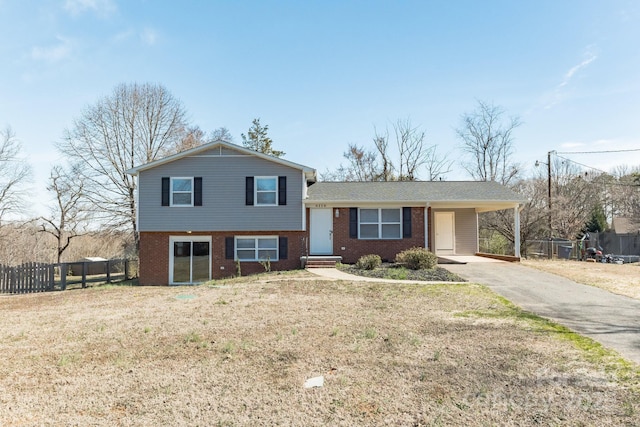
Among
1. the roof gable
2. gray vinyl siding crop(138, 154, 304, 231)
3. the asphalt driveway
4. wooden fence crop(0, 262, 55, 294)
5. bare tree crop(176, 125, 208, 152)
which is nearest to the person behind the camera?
Answer: the asphalt driveway

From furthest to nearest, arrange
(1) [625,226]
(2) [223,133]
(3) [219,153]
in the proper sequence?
(2) [223,133]
(1) [625,226]
(3) [219,153]

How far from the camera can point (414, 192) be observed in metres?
18.3

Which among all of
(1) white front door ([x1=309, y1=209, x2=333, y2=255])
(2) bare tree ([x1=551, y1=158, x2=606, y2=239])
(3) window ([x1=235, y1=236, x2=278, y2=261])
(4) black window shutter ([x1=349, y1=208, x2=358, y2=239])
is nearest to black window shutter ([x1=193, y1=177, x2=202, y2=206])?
(3) window ([x1=235, y1=236, x2=278, y2=261])

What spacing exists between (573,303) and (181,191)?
50.3 feet

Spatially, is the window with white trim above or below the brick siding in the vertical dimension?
above

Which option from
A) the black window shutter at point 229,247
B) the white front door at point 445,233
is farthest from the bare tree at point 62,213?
the white front door at point 445,233

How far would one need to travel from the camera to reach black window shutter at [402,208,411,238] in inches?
693

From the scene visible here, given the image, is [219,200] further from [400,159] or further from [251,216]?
[400,159]

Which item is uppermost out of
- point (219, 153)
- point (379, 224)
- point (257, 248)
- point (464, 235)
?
point (219, 153)

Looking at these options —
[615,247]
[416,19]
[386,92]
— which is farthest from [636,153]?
[416,19]

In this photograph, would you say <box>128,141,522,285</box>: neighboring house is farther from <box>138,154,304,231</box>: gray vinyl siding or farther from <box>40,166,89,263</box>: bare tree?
<box>40,166,89,263</box>: bare tree

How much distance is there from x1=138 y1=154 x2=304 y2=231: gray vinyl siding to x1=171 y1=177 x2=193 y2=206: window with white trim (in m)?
0.24

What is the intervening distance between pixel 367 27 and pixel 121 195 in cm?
1910

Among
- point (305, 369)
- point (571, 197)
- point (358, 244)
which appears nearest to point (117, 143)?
point (358, 244)
